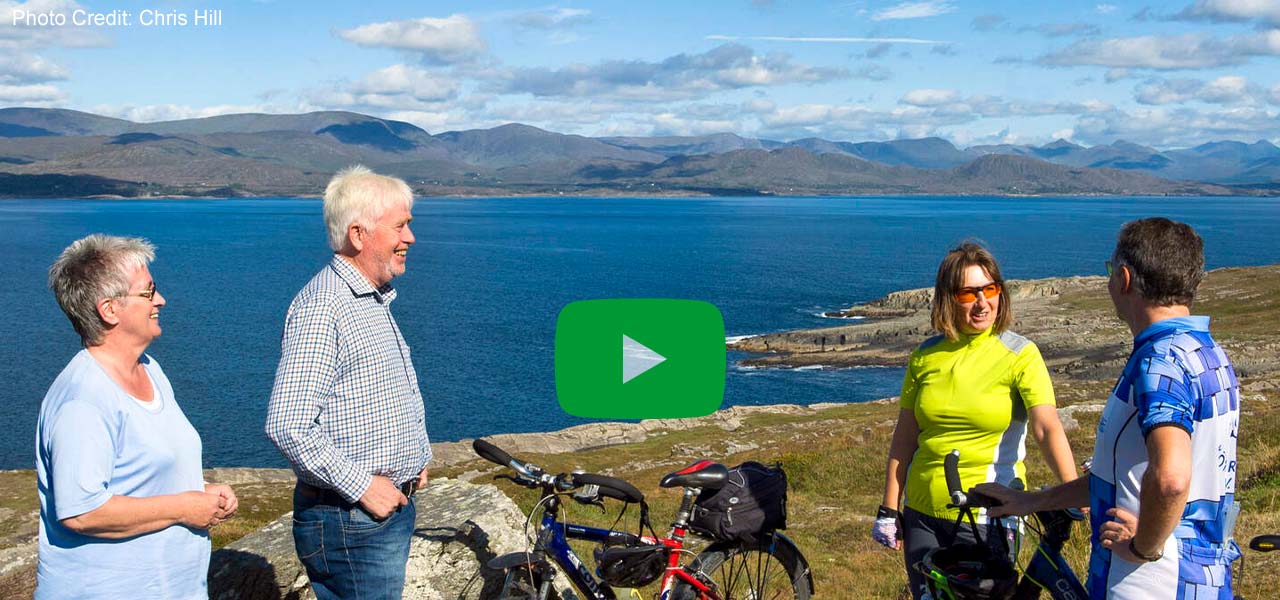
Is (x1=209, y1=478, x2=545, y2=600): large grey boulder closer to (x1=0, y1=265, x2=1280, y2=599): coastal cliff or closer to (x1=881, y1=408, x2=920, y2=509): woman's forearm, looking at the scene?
(x1=0, y1=265, x2=1280, y2=599): coastal cliff

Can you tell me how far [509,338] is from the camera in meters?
71.2

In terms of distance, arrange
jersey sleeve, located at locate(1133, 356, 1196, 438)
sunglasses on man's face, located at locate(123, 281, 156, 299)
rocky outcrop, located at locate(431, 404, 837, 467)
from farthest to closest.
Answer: rocky outcrop, located at locate(431, 404, 837, 467) → sunglasses on man's face, located at locate(123, 281, 156, 299) → jersey sleeve, located at locate(1133, 356, 1196, 438)

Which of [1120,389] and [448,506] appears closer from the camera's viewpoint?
[1120,389]

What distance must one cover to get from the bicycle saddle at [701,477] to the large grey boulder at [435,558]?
1.81 m

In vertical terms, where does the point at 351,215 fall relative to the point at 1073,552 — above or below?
above

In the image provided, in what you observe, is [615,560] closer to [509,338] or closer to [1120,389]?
[1120,389]

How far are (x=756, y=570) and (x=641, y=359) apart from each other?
9.10ft

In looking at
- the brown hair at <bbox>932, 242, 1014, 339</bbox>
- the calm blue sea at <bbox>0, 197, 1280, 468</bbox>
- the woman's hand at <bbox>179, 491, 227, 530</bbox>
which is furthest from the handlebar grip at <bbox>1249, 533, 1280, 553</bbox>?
the calm blue sea at <bbox>0, 197, 1280, 468</bbox>

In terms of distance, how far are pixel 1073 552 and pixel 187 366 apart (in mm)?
60244

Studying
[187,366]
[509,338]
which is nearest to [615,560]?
[187,366]

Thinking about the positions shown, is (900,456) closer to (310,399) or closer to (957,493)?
(957,493)

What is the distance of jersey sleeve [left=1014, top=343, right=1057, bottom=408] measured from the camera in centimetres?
503

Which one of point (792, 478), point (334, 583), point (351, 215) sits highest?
point (351, 215)

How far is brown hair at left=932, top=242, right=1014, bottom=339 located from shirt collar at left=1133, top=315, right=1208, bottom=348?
1.31 m
